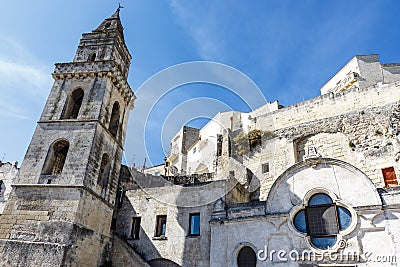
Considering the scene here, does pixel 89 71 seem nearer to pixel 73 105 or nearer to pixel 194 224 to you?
pixel 73 105

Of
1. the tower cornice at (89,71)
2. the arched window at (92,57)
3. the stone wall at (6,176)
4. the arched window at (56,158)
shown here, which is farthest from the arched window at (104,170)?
the stone wall at (6,176)

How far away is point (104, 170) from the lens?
1709cm

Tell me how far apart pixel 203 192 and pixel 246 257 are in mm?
4589

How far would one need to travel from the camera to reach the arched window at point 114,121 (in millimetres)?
18795

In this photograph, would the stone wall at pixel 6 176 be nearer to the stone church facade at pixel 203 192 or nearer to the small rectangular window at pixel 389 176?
the stone church facade at pixel 203 192

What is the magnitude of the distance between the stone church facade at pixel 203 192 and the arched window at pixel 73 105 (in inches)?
2.9

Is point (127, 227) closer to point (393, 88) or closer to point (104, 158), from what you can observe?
point (104, 158)

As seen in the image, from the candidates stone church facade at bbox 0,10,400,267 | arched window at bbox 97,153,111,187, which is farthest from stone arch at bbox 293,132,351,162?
arched window at bbox 97,153,111,187

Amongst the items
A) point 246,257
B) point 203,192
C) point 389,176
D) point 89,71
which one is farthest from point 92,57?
point 389,176

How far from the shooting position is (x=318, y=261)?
10891 mm

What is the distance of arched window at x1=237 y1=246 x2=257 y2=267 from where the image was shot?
12.0m

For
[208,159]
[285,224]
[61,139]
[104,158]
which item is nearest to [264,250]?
[285,224]

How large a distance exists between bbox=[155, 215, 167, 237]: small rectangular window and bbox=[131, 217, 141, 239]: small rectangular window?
1500mm

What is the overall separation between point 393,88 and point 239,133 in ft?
41.4
